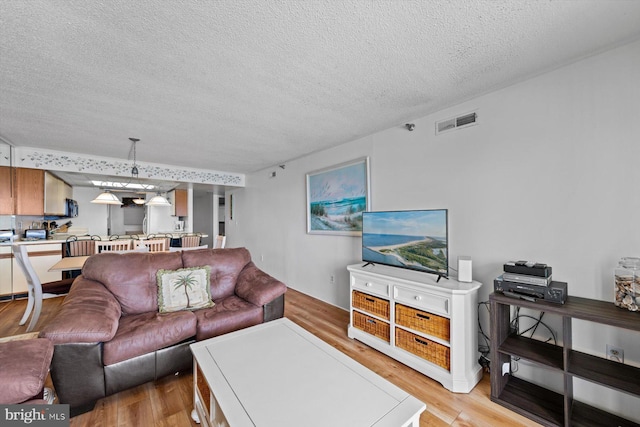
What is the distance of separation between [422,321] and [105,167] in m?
5.46

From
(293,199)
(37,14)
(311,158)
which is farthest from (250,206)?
(37,14)

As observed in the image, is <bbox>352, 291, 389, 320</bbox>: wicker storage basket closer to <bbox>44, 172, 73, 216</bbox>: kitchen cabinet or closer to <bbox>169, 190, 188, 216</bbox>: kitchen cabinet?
<bbox>44, 172, 73, 216</bbox>: kitchen cabinet

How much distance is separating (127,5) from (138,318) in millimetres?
2232

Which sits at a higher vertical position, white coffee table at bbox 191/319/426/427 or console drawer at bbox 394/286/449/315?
console drawer at bbox 394/286/449/315

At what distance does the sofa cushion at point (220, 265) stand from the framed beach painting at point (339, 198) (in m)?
1.38

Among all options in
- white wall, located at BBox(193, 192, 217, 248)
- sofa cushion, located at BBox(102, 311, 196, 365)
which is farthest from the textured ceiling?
white wall, located at BBox(193, 192, 217, 248)

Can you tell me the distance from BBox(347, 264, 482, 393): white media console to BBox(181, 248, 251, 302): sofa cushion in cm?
145

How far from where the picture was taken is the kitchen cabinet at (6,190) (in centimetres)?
386

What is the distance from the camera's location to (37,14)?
1323 millimetres

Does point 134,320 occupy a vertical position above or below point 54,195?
below

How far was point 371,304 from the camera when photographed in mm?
2648

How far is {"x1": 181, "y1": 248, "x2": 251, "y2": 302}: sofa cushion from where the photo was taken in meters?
2.80

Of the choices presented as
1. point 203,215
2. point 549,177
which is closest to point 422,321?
point 549,177

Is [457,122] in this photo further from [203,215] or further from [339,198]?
[203,215]
